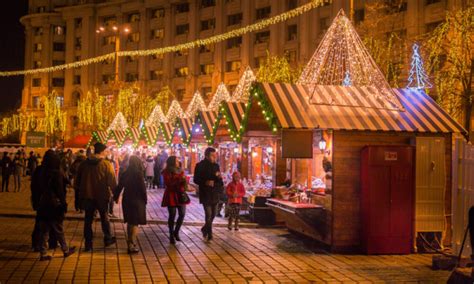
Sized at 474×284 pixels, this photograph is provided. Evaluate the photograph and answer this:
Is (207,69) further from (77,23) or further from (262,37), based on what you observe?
(77,23)

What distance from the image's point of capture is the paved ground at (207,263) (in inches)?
322

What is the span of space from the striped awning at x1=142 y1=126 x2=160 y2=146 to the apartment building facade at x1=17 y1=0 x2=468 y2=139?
61.0 feet

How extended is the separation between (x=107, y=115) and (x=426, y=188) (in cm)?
4195

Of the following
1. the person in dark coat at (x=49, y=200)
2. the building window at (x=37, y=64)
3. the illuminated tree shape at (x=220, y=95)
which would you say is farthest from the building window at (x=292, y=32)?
the person in dark coat at (x=49, y=200)

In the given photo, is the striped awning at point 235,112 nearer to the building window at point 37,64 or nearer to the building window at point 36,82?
the building window at point 36,82

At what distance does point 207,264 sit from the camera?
916 centimetres

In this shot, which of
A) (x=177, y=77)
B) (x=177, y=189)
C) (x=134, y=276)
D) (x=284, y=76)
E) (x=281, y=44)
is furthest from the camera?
(x=177, y=77)

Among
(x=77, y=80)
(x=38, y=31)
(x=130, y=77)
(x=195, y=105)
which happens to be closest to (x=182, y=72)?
(x=130, y=77)

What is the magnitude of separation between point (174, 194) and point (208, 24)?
2115 inches

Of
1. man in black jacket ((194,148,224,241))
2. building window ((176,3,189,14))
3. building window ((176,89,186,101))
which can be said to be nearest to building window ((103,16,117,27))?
building window ((176,3,189,14))

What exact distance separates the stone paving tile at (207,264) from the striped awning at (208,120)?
8756 millimetres

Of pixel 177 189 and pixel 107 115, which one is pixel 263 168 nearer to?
pixel 177 189

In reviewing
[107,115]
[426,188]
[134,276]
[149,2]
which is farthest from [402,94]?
[149,2]

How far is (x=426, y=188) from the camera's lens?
11.1 metres
